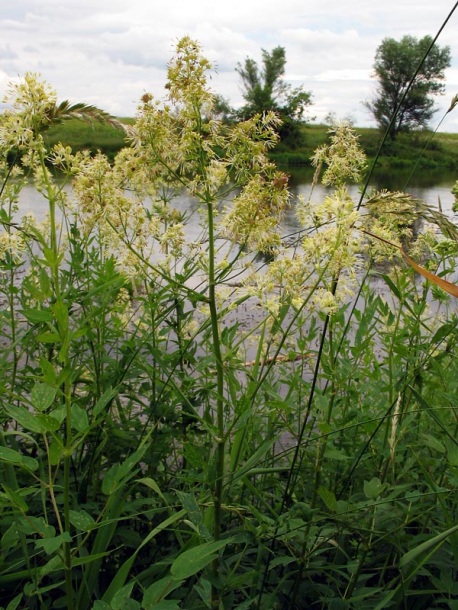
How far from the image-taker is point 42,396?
1.16 metres

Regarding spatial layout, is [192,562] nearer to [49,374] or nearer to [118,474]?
[118,474]

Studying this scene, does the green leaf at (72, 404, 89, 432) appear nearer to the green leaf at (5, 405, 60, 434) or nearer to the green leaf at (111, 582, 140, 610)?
the green leaf at (5, 405, 60, 434)

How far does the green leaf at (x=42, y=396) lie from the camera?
1.14m

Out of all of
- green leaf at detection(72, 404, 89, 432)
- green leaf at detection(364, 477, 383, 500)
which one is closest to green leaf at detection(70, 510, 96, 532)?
green leaf at detection(72, 404, 89, 432)

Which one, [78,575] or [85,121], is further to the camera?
[85,121]

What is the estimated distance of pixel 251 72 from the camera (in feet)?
145

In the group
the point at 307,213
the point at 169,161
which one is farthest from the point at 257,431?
the point at 169,161

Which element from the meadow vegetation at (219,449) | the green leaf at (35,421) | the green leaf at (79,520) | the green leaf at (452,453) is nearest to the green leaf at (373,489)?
the meadow vegetation at (219,449)

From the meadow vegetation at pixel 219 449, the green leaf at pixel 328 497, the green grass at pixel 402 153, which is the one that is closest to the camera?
the meadow vegetation at pixel 219 449

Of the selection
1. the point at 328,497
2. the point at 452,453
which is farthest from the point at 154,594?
the point at 452,453

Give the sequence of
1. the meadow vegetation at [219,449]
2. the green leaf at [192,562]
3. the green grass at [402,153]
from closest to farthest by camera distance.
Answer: the green leaf at [192,562] < the meadow vegetation at [219,449] < the green grass at [402,153]

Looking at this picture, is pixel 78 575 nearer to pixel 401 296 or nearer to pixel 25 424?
pixel 25 424

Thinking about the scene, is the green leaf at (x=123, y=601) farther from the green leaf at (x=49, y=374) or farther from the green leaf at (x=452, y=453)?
the green leaf at (x=452, y=453)

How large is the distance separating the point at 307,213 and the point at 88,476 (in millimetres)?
1151
